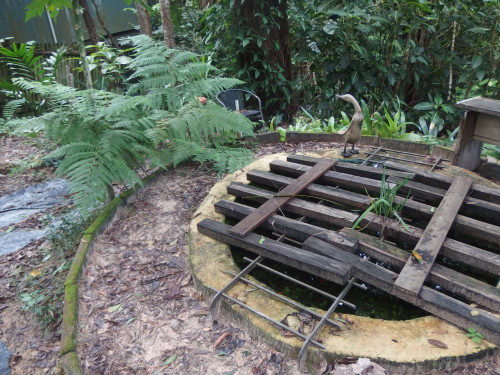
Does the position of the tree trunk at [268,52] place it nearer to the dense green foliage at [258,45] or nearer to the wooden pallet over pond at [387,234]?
the dense green foliage at [258,45]

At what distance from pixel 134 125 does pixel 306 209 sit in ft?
4.59

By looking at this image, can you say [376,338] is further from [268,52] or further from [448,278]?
[268,52]

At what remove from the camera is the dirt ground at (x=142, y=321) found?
1.43m

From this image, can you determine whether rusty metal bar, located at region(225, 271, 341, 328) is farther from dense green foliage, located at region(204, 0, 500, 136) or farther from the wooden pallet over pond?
dense green foliage, located at region(204, 0, 500, 136)

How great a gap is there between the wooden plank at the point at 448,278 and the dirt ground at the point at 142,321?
0.24 meters

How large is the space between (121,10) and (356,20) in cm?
727

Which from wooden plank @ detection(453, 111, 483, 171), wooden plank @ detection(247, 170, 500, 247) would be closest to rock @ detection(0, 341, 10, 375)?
wooden plank @ detection(247, 170, 500, 247)

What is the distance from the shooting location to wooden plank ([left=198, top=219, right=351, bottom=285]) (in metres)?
1.56

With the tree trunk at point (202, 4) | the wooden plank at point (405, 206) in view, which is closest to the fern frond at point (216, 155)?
the wooden plank at point (405, 206)

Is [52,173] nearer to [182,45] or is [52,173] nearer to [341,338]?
[341,338]

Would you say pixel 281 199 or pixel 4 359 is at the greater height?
pixel 281 199

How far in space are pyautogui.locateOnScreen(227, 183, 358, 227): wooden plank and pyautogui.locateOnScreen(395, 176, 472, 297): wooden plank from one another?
1.30 feet

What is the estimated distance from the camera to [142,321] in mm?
1645

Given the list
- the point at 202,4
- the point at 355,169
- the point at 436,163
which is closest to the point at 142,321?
the point at 355,169
